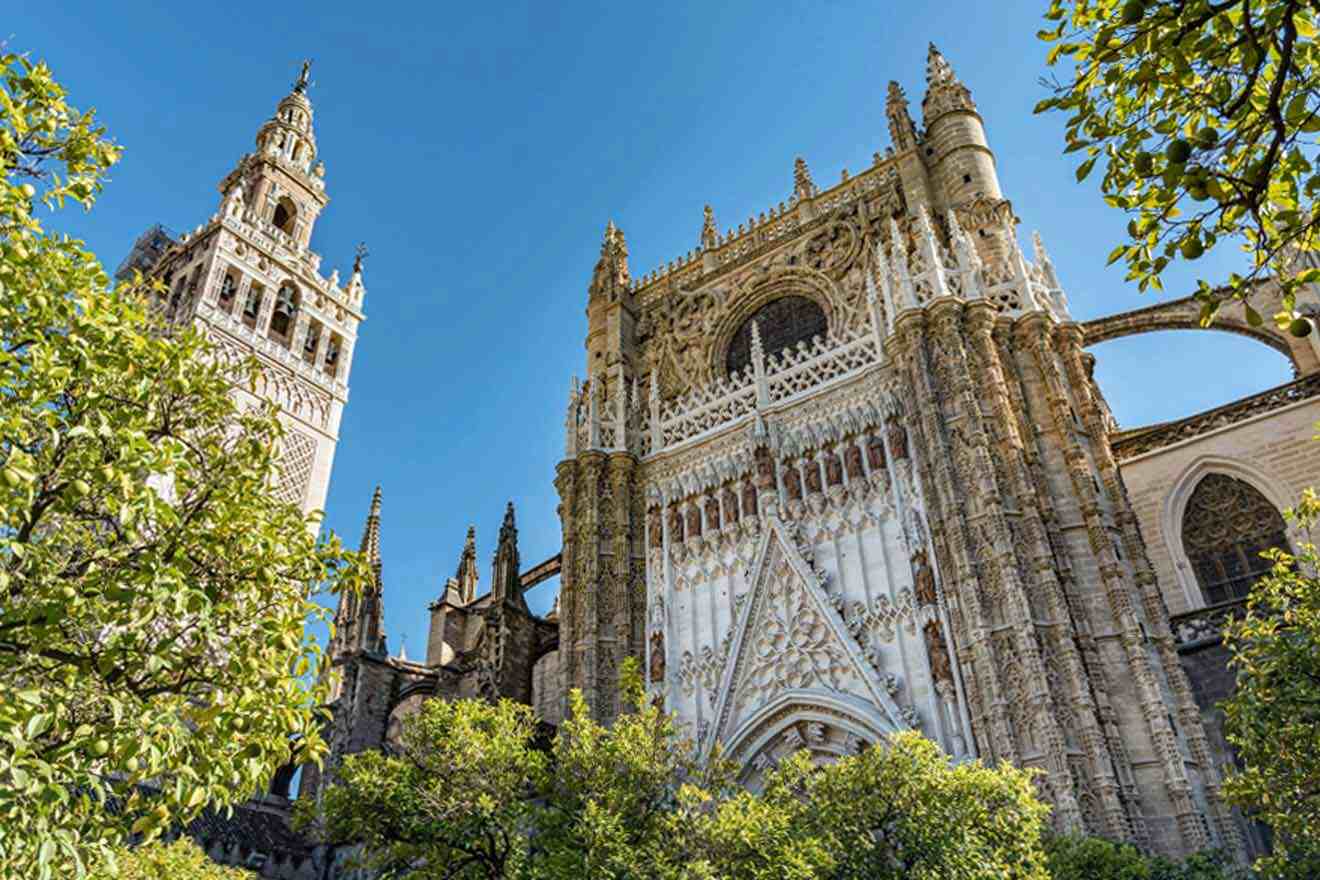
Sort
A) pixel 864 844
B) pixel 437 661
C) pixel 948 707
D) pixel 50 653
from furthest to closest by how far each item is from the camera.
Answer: pixel 437 661 < pixel 948 707 < pixel 864 844 < pixel 50 653

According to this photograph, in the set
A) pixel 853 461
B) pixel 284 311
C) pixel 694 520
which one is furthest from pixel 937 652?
pixel 284 311

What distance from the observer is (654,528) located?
1984 centimetres

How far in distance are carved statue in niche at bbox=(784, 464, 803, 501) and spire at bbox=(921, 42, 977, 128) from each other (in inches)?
351

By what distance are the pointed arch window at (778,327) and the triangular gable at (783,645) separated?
5.55m

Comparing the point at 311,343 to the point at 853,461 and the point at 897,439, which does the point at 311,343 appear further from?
the point at 897,439

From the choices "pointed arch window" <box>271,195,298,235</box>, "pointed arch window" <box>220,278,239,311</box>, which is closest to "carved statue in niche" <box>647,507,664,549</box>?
"pointed arch window" <box>220,278,239,311</box>

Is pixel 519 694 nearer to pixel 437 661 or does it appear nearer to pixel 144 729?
pixel 437 661

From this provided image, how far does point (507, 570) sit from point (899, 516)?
9.63 meters

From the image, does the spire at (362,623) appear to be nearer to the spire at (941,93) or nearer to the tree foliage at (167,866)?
the tree foliage at (167,866)

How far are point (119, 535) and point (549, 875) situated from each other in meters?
6.67

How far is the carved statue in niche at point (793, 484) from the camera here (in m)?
18.1

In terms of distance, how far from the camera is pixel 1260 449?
17.8 m

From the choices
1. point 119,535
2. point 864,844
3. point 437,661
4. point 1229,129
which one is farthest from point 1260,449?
point 437,661

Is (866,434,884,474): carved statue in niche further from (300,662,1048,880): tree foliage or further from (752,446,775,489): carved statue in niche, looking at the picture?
(300,662,1048,880): tree foliage
